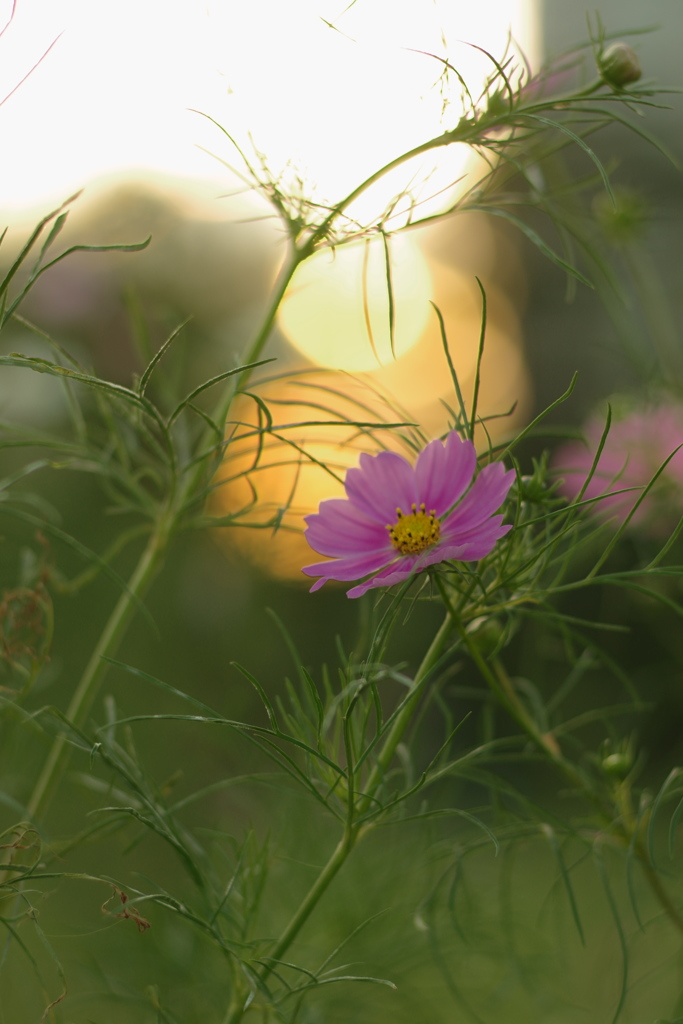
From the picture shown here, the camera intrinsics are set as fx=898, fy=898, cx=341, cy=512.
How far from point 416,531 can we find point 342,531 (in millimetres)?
28

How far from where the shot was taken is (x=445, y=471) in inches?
11.3

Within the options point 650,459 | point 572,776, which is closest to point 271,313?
point 572,776

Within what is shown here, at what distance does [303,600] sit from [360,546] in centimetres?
96

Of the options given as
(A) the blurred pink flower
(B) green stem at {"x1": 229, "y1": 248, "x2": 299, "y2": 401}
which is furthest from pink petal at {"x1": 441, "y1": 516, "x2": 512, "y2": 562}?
(A) the blurred pink flower

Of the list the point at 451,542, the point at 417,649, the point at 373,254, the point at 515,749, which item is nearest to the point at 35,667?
the point at 451,542

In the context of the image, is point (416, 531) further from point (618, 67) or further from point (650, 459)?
point (650, 459)

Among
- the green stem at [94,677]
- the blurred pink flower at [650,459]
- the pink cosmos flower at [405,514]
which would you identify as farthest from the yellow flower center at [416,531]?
the blurred pink flower at [650,459]

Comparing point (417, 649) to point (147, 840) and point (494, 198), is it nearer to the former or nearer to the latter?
point (147, 840)

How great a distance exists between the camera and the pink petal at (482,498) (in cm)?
27

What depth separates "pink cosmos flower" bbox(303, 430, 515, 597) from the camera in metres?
0.27

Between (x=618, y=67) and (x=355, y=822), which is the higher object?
(x=618, y=67)

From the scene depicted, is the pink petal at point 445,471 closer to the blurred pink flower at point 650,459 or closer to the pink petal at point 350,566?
the pink petal at point 350,566

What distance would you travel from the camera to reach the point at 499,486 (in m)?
0.27

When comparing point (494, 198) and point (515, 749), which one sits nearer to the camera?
point (494, 198)
